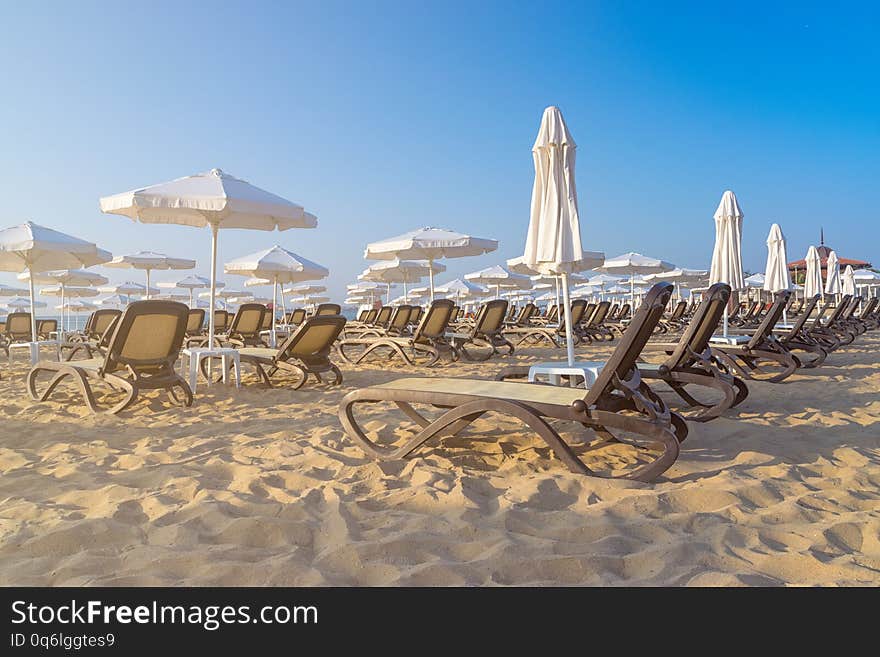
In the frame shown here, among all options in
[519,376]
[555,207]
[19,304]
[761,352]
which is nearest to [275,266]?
[555,207]

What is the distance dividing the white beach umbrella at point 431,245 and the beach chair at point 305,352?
3.85 meters

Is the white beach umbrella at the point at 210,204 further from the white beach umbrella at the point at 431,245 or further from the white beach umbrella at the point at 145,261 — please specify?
the white beach umbrella at the point at 145,261

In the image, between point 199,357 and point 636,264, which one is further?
point 636,264

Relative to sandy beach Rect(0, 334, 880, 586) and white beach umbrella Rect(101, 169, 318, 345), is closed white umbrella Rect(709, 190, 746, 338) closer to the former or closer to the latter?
sandy beach Rect(0, 334, 880, 586)

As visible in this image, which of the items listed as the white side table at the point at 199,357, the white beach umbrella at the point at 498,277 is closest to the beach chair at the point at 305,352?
the white side table at the point at 199,357

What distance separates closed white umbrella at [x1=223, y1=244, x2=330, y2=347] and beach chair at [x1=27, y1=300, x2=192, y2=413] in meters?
4.61

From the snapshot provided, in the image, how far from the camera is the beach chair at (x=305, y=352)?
585 cm

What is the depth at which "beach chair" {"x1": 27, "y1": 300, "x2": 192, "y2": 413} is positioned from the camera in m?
4.57

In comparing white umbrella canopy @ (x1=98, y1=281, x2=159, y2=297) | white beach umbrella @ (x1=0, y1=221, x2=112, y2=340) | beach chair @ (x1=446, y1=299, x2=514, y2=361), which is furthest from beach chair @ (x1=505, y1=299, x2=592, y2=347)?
white umbrella canopy @ (x1=98, y1=281, x2=159, y2=297)

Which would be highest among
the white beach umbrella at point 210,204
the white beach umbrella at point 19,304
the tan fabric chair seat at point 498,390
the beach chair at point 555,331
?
the white beach umbrella at point 210,204

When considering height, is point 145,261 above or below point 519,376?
above

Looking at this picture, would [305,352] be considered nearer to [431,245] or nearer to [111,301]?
[431,245]

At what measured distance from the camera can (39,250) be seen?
310 inches

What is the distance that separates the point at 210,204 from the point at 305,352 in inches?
73.1
